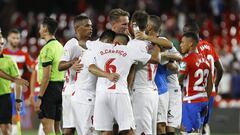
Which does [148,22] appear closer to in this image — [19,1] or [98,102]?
[98,102]

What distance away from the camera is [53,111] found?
13227 millimetres

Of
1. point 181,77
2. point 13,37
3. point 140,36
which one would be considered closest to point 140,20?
point 140,36

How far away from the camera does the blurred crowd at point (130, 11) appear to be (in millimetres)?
27875

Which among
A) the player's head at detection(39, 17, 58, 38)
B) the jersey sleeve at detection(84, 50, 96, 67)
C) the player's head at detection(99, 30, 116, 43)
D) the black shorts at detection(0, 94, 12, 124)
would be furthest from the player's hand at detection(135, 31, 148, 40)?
the black shorts at detection(0, 94, 12, 124)

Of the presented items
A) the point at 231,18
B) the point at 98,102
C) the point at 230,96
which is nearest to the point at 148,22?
the point at 98,102

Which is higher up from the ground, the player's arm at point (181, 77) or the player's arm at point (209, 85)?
the player's arm at point (181, 77)

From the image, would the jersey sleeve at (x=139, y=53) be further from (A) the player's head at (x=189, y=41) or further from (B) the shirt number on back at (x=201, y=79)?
(B) the shirt number on back at (x=201, y=79)

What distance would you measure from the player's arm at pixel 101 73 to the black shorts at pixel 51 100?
2101 mm

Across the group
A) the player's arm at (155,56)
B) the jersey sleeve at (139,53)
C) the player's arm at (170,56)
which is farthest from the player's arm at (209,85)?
the jersey sleeve at (139,53)

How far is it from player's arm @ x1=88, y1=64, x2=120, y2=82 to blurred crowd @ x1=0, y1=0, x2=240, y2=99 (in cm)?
1496

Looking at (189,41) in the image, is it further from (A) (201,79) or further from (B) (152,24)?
(B) (152,24)

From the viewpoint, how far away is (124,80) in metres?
11.2

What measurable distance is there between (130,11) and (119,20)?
58.9ft

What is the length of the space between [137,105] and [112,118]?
65cm
